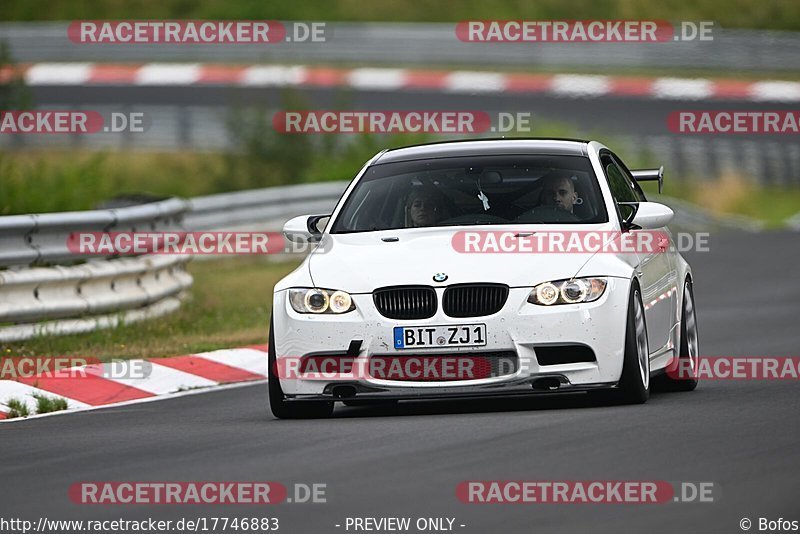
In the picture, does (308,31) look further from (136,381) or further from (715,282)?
(136,381)

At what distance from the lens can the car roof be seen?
11562 mm

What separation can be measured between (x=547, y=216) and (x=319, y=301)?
154 centimetres

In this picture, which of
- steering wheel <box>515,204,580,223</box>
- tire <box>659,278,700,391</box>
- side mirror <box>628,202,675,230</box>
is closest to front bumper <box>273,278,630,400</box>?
side mirror <box>628,202,675,230</box>

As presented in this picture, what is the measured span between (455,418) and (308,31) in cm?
3361

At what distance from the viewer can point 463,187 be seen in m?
11.4

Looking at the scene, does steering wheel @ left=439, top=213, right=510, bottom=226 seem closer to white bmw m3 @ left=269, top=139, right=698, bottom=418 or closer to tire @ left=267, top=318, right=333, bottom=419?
white bmw m3 @ left=269, top=139, right=698, bottom=418

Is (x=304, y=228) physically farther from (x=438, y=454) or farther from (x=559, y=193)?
(x=438, y=454)

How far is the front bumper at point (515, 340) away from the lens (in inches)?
393

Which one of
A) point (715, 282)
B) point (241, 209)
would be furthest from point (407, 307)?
point (241, 209)

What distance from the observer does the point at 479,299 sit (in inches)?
397

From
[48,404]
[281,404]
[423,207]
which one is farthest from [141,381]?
[423,207]

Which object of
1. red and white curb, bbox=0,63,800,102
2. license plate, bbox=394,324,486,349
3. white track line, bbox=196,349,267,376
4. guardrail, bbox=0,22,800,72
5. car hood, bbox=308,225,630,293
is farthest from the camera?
guardrail, bbox=0,22,800,72

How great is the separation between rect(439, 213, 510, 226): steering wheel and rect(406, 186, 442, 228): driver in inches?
4.1

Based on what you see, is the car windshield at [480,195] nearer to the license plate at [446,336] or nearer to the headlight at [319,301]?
the headlight at [319,301]
